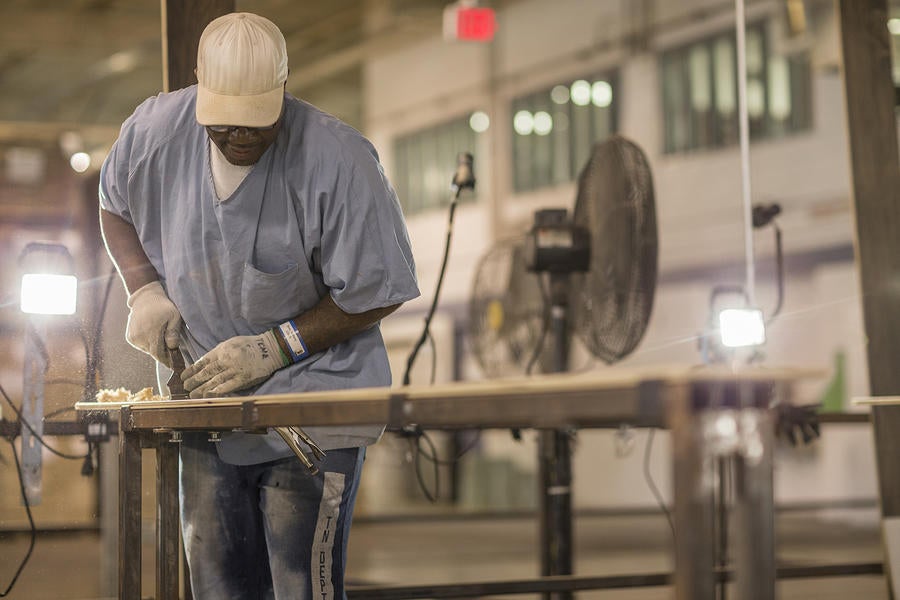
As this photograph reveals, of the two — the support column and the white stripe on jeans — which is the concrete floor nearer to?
the white stripe on jeans

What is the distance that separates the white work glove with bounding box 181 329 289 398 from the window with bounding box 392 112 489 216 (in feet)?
36.4

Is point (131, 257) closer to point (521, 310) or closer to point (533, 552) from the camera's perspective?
point (521, 310)

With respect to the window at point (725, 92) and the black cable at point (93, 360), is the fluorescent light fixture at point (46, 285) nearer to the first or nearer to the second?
the black cable at point (93, 360)

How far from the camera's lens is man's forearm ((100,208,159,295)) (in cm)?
217

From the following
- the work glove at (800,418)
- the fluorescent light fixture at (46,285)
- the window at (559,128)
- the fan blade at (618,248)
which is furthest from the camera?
the window at (559,128)

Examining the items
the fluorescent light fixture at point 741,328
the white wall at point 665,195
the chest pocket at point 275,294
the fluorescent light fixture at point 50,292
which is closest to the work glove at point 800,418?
the fluorescent light fixture at point 741,328

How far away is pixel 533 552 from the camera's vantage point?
24.8 feet

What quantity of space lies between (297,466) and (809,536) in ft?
25.3

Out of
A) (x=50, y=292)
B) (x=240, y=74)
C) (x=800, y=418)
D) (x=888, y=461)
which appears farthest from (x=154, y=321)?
(x=888, y=461)

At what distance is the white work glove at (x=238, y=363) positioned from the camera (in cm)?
199

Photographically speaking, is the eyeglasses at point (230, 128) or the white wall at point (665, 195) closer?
the eyeglasses at point (230, 128)

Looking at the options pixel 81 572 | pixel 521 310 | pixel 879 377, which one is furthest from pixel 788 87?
pixel 81 572

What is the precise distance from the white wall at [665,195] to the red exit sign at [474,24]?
12.5 ft

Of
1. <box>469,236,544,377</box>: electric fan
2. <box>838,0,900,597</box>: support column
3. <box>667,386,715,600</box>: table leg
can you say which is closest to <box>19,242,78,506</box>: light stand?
<box>667,386,715,600</box>: table leg
